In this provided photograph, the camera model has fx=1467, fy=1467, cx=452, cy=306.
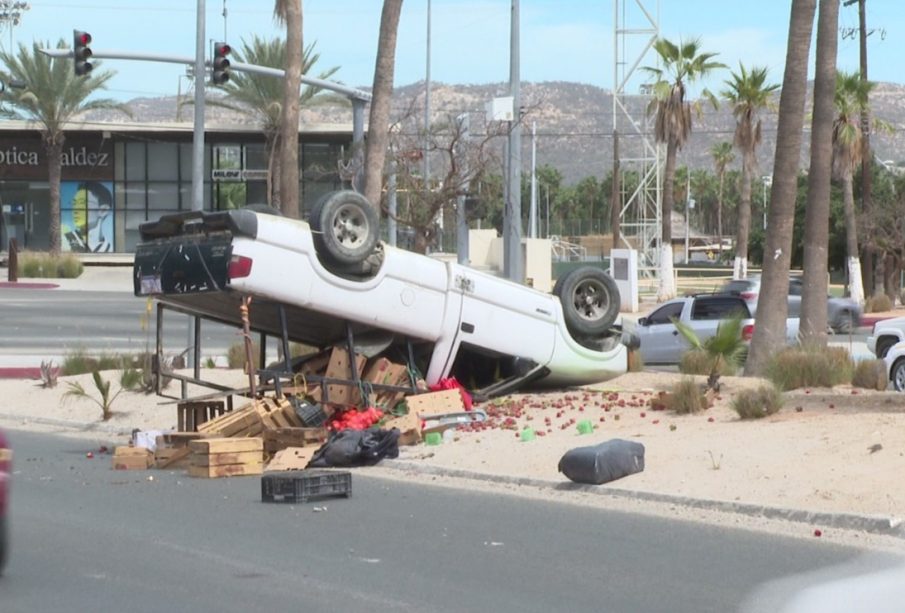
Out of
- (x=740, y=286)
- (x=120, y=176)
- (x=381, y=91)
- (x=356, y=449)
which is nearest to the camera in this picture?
(x=356, y=449)

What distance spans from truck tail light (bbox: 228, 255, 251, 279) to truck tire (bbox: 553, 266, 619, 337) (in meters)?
4.81

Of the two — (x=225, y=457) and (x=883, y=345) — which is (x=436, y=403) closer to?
(x=225, y=457)

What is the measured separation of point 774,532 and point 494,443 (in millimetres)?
5092

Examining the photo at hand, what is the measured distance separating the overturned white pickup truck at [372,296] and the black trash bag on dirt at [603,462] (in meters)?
4.11

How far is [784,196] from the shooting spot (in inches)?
829

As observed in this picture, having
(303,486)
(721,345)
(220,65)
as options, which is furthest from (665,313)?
(303,486)

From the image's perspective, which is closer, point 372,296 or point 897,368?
point 372,296

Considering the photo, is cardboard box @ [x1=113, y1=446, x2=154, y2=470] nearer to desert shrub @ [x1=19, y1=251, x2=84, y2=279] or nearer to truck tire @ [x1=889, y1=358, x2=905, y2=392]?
truck tire @ [x1=889, y1=358, x2=905, y2=392]

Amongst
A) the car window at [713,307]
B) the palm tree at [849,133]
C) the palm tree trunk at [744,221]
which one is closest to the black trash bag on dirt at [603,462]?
the car window at [713,307]

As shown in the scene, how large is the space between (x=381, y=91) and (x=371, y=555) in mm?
15369

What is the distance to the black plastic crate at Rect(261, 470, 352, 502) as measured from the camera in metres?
13.2

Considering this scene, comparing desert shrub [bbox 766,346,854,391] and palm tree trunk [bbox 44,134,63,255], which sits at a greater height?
palm tree trunk [bbox 44,134,63,255]

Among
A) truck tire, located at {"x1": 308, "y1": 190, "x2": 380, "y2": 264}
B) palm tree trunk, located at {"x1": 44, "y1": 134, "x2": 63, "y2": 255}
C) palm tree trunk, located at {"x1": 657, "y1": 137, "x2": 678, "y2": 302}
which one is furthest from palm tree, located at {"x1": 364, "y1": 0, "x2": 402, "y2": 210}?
palm tree trunk, located at {"x1": 44, "y1": 134, "x2": 63, "y2": 255}

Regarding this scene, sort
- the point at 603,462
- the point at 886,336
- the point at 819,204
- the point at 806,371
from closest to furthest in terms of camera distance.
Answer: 1. the point at 603,462
2. the point at 806,371
3. the point at 819,204
4. the point at 886,336
